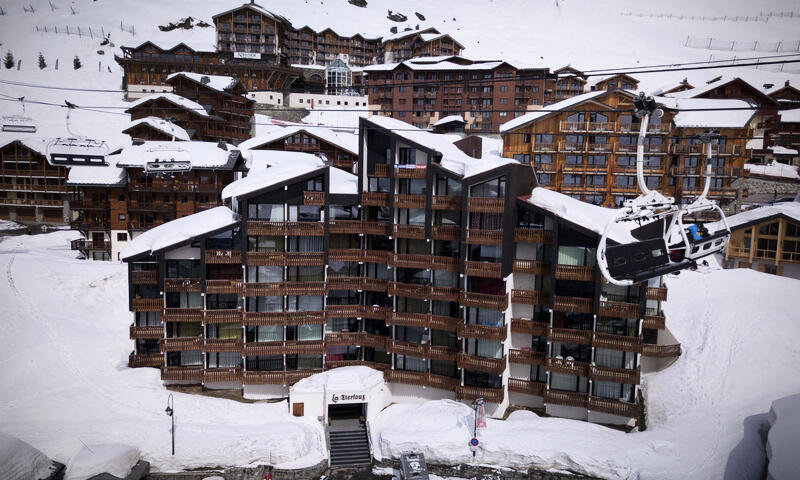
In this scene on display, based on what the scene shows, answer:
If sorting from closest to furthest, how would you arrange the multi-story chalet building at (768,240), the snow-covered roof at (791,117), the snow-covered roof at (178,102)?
the multi-story chalet building at (768,240), the snow-covered roof at (178,102), the snow-covered roof at (791,117)

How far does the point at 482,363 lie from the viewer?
112 feet

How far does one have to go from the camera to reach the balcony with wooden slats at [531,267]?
112 feet

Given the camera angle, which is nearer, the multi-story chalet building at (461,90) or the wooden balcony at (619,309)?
the wooden balcony at (619,309)

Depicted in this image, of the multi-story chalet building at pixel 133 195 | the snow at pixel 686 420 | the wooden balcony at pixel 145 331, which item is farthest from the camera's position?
the multi-story chalet building at pixel 133 195

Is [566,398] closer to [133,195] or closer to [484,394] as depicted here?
[484,394]

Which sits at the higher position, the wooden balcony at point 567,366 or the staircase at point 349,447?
the wooden balcony at point 567,366

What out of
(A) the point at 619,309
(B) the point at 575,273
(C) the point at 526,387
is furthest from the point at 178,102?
(A) the point at 619,309

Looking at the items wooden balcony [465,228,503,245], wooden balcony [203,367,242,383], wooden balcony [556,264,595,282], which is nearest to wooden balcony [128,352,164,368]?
wooden balcony [203,367,242,383]

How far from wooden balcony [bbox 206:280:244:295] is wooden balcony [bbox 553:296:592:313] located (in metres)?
21.1

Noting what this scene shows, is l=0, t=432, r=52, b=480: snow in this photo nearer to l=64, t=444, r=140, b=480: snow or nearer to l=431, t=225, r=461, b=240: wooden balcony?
l=64, t=444, r=140, b=480: snow

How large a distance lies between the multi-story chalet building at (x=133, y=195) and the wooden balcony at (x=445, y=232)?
3171 centimetres

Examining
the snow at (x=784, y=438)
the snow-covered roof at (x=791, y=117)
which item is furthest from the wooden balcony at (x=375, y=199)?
the snow-covered roof at (x=791, y=117)

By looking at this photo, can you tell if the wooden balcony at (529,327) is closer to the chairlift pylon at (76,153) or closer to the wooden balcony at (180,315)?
the wooden balcony at (180,315)

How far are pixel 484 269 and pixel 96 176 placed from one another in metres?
46.8
